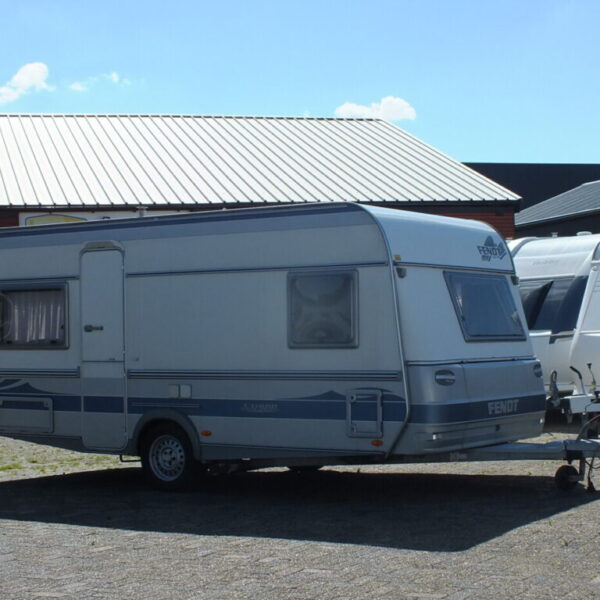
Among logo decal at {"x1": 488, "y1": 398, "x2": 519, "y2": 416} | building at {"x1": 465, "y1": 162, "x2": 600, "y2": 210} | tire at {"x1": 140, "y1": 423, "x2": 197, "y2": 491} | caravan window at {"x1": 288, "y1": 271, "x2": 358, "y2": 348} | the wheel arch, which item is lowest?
Result: tire at {"x1": 140, "y1": 423, "x2": 197, "y2": 491}

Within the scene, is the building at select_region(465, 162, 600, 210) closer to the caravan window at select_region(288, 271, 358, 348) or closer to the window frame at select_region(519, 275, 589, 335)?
the window frame at select_region(519, 275, 589, 335)

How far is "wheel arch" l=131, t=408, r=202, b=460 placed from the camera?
10727mm

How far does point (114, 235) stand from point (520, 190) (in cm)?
3856

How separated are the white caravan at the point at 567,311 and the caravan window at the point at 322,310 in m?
5.25

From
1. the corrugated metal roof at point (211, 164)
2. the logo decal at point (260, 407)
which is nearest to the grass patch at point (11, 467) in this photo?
the logo decal at point (260, 407)

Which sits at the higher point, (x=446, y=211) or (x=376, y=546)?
(x=446, y=211)

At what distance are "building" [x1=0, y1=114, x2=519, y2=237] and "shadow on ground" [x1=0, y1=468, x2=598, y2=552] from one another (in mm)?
11261

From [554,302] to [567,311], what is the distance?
29cm

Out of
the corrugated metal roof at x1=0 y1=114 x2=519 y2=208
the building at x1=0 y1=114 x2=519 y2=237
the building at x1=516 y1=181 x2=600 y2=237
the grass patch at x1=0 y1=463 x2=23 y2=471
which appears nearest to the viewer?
the grass patch at x1=0 y1=463 x2=23 y2=471

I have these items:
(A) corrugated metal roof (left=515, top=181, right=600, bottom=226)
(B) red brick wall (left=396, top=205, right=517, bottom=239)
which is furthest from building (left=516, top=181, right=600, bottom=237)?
(B) red brick wall (left=396, top=205, right=517, bottom=239)

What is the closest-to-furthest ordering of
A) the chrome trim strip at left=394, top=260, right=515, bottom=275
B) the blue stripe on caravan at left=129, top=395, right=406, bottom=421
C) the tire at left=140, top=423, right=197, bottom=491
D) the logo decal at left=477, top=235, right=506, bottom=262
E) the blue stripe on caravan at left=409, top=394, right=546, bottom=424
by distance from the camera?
the blue stripe on caravan at left=409, top=394, right=546, bottom=424, the blue stripe on caravan at left=129, top=395, right=406, bottom=421, the chrome trim strip at left=394, top=260, right=515, bottom=275, the logo decal at left=477, top=235, right=506, bottom=262, the tire at left=140, top=423, right=197, bottom=491

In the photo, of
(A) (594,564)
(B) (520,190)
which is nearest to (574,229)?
(B) (520,190)

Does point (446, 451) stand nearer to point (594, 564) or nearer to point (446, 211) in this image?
point (594, 564)

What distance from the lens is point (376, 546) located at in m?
7.97
